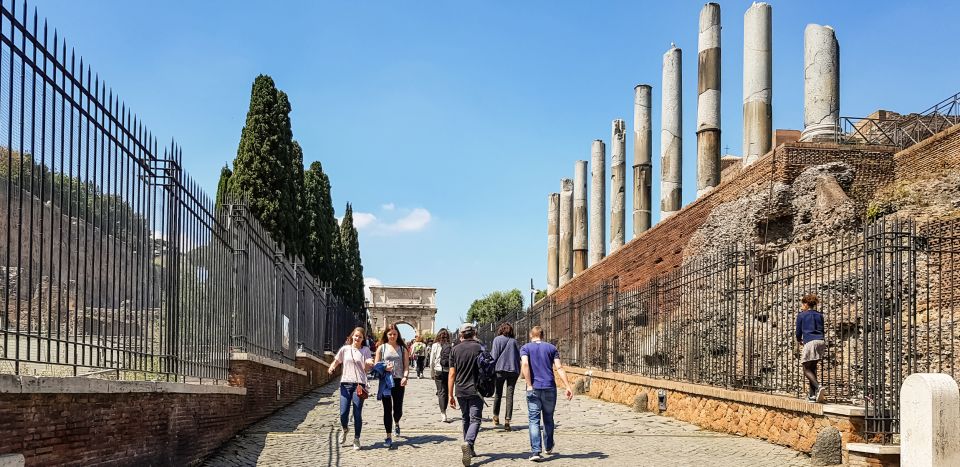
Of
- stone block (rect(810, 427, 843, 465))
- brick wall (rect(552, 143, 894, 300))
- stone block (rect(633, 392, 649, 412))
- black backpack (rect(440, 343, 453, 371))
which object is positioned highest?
brick wall (rect(552, 143, 894, 300))

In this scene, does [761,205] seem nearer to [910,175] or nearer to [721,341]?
[910,175]

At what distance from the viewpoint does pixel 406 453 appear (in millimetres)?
10195

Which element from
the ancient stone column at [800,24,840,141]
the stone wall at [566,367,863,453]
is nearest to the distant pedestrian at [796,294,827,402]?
the stone wall at [566,367,863,453]

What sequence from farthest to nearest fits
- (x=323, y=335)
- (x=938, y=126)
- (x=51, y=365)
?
(x=323, y=335), (x=938, y=126), (x=51, y=365)

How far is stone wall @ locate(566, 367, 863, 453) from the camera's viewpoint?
9.11m

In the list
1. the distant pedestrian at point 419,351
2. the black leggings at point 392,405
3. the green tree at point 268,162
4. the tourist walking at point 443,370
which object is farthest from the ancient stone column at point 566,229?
the black leggings at point 392,405

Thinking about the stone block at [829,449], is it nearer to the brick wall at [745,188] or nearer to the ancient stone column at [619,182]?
the brick wall at [745,188]

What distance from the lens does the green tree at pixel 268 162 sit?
26266 mm

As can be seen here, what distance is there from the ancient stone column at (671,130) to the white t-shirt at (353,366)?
16.4m

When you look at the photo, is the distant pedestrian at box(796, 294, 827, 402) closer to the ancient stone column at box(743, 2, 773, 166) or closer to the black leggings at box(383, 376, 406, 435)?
the black leggings at box(383, 376, 406, 435)

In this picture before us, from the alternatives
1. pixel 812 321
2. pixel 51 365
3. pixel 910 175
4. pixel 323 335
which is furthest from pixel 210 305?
pixel 323 335

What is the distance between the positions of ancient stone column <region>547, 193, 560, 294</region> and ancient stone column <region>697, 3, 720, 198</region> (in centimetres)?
1945

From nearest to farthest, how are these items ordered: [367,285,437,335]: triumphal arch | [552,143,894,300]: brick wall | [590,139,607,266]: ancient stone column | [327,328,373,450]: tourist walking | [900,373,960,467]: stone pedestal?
[900,373,960,467]: stone pedestal → [327,328,373,450]: tourist walking → [552,143,894,300]: brick wall → [590,139,607,266]: ancient stone column → [367,285,437,335]: triumphal arch

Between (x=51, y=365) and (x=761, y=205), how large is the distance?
47.0 feet
